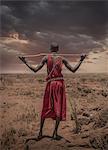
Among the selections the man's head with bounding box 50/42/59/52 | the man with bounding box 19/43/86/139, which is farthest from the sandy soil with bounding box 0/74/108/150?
the man's head with bounding box 50/42/59/52

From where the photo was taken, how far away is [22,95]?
14.1 metres

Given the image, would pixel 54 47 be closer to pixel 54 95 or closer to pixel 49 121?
pixel 54 95

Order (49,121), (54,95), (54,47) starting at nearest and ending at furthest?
1. (54,47)
2. (54,95)
3. (49,121)

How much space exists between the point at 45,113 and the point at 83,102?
3801 mm

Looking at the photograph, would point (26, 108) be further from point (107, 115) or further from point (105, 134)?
point (105, 134)

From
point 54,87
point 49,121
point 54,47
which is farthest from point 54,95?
point 49,121

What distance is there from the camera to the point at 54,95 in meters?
9.53

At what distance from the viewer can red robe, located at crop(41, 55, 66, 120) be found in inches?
370

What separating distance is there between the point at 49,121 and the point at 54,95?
190 cm

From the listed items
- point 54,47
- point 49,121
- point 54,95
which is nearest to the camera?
point 54,47

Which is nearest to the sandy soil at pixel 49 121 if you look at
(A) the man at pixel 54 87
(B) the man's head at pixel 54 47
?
(A) the man at pixel 54 87

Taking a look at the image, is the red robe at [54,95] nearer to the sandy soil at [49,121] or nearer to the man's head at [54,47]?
the man's head at [54,47]

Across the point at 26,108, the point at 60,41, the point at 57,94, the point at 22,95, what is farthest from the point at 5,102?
the point at 57,94

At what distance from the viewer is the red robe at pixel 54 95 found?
30.8 feet
